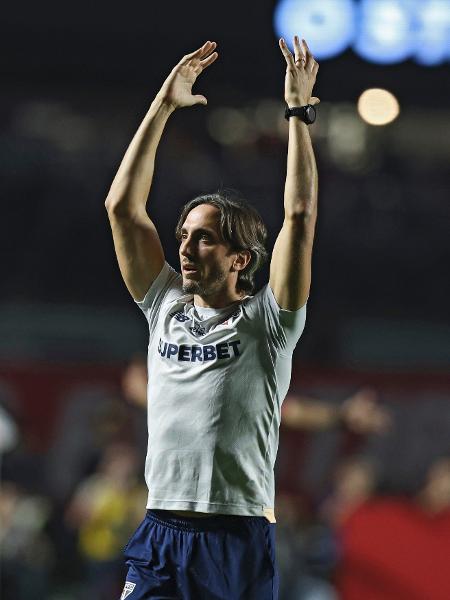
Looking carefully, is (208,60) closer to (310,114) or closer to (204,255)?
(310,114)

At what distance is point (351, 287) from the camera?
15.6 metres

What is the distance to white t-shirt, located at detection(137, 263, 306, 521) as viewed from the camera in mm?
4195

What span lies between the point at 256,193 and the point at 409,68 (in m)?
6.20

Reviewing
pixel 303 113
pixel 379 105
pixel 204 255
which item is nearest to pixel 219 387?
pixel 204 255

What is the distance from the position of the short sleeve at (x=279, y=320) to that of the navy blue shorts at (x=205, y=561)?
2.15 ft

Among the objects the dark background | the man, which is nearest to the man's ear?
the man

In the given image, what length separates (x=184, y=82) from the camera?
186 inches

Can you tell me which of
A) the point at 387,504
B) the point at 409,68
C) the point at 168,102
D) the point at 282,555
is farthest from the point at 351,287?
the point at 168,102

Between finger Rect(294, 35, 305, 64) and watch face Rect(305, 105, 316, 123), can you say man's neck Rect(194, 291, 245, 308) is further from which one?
finger Rect(294, 35, 305, 64)

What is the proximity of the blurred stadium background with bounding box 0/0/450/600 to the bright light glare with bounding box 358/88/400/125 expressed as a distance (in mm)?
132

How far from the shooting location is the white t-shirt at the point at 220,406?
420 centimetres

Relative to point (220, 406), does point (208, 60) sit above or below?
above

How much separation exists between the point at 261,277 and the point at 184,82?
30.0 feet

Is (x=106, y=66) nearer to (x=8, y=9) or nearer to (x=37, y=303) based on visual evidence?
(x=8, y=9)
